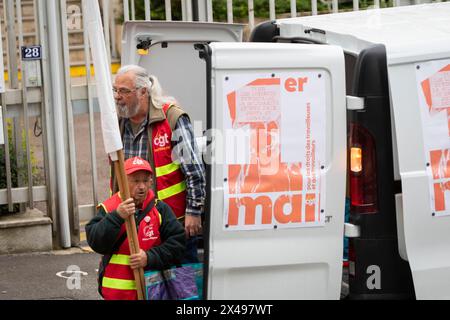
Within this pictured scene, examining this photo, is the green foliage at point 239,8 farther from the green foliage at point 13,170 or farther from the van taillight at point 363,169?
the van taillight at point 363,169

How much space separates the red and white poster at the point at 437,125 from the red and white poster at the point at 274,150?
52 cm

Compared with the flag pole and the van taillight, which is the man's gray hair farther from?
the van taillight

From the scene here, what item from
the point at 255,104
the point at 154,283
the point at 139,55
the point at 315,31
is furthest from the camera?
the point at 139,55

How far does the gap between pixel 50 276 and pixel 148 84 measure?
7.96ft

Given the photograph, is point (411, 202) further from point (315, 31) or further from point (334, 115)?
point (315, 31)

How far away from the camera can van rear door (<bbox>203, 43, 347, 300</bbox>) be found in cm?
489

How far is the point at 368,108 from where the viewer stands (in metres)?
5.07

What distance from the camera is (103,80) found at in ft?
16.4

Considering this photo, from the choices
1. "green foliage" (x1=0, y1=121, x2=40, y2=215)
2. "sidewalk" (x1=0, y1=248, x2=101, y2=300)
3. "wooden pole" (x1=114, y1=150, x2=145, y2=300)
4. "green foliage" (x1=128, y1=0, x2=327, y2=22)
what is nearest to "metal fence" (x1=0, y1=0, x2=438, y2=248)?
"green foliage" (x1=0, y1=121, x2=40, y2=215)

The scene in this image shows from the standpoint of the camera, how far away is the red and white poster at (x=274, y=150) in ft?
16.1

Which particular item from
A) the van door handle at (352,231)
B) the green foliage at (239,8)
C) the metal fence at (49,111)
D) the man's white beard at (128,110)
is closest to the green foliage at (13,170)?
the metal fence at (49,111)

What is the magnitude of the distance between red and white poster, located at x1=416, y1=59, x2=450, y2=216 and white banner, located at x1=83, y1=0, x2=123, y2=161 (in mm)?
1564
